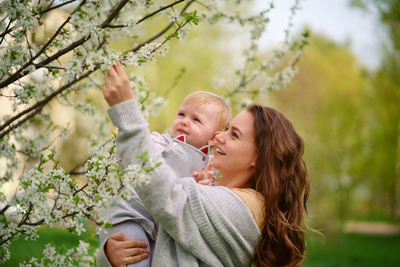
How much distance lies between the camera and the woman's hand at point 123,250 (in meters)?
2.17

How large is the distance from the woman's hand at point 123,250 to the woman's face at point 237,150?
60 centimetres

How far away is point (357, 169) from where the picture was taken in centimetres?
1458

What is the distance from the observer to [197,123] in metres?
2.77

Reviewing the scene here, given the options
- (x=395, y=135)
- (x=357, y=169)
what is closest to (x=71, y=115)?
(x=357, y=169)

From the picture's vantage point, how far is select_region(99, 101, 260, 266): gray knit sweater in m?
1.83

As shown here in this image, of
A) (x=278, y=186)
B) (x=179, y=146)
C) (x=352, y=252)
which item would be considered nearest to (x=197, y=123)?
(x=179, y=146)

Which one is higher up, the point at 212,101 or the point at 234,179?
the point at 212,101

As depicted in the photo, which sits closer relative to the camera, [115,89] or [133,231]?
[115,89]

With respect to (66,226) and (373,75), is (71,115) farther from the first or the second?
(66,226)

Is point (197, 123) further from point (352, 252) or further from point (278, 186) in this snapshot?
point (352, 252)

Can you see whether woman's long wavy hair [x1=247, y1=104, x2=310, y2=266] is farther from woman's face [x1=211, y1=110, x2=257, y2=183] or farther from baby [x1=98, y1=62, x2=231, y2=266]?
baby [x1=98, y1=62, x2=231, y2=266]

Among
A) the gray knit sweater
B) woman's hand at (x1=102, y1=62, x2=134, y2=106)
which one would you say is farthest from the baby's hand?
woman's hand at (x1=102, y1=62, x2=134, y2=106)

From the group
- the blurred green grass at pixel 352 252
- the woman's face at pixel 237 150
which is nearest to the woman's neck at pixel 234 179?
the woman's face at pixel 237 150

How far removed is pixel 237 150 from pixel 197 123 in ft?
1.65
